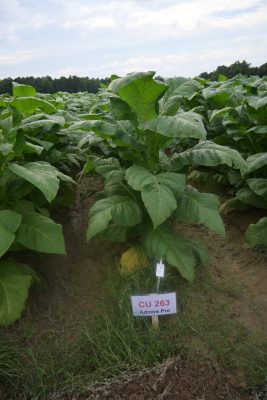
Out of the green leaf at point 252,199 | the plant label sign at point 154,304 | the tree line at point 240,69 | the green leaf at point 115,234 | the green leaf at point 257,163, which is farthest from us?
the tree line at point 240,69

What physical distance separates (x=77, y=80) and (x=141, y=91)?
34.2 ft

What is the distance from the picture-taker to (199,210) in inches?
93.8

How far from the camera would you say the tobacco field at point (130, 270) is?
2.10 metres

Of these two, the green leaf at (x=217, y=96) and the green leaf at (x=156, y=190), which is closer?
the green leaf at (x=156, y=190)

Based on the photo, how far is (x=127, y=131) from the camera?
2.63 metres

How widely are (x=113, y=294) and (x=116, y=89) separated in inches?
52.7

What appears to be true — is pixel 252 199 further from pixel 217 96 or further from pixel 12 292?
pixel 12 292

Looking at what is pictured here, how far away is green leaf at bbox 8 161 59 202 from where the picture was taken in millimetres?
2027

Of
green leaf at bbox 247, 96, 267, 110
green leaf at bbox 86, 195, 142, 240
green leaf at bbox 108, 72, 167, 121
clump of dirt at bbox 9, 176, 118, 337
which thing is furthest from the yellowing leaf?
green leaf at bbox 247, 96, 267, 110

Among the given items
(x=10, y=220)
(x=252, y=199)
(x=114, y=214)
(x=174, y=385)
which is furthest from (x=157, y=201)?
(x=252, y=199)

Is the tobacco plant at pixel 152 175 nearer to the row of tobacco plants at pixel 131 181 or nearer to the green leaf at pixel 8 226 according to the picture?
the row of tobacco plants at pixel 131 181

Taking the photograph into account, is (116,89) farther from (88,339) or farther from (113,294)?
(88,339)

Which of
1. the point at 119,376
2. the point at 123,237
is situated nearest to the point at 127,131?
the point at 123,237

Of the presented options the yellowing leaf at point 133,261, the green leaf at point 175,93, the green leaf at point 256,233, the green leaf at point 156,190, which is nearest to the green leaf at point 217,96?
the green leaf at point 175,93
